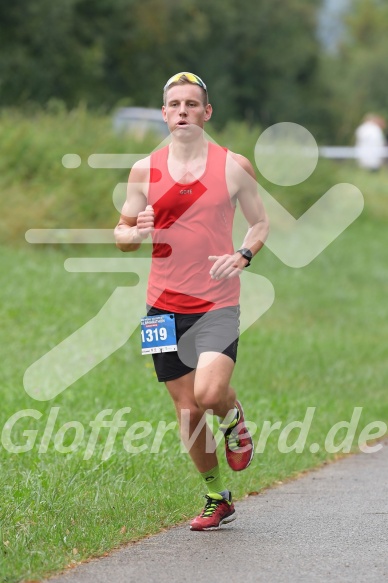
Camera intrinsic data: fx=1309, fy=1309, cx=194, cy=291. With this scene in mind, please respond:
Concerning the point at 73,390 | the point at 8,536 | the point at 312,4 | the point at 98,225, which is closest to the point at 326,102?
the point at 312,4

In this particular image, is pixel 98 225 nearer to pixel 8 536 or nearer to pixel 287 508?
pixel 287 508

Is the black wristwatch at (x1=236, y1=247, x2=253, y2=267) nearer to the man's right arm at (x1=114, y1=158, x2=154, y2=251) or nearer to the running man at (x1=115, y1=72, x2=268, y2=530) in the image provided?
the running man at (x1=115, y1=72, x2=268, y2=530)

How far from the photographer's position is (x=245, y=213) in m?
7.12

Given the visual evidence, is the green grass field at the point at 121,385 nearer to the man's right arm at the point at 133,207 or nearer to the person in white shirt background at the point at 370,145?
the man's right arm at the point at 133,207

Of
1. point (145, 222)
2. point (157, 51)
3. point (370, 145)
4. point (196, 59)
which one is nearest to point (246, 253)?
point (145, 222)

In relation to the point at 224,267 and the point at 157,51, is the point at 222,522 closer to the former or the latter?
the point at 224,267

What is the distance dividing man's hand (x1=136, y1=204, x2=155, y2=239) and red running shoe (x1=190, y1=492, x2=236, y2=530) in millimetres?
1581

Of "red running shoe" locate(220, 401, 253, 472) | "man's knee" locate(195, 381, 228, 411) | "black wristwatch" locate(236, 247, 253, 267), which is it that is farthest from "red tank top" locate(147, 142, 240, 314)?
"red running shoe" locate(220, 401, 253, 472)

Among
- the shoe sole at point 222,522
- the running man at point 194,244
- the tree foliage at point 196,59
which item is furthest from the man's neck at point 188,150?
the tree foliage at point 196,59

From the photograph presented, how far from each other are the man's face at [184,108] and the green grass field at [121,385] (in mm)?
2114

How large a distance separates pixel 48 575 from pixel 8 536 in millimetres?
508

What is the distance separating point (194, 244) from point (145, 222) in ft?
1.19

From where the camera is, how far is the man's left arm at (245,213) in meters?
6.69

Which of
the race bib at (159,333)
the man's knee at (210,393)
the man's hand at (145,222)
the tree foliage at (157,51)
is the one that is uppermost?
the tree foliage at (157,51)
